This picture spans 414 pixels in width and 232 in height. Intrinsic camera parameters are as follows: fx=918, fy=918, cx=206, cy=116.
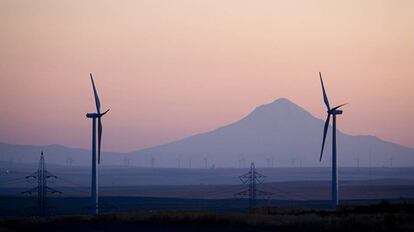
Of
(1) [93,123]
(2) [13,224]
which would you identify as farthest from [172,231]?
(1) [93,123]

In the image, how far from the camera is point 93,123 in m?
87.9

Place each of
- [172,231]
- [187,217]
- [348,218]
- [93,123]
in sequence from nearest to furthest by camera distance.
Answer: [172,231], [348,218], [187,217], [93,123]

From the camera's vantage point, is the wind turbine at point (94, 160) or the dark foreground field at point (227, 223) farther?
the wind turbine at point (94, 160)

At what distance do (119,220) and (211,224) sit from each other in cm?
890

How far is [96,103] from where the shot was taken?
88.7m

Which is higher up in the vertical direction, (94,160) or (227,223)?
(94,160)

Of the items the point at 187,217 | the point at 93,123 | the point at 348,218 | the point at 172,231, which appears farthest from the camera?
the point at 93,123

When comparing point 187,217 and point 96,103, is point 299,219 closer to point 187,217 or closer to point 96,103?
point 187,217

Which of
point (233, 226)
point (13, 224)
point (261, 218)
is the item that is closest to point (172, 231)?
point (233, 226)

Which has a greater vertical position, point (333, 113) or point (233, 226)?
point (333, 113)

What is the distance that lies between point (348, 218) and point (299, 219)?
3.13 m

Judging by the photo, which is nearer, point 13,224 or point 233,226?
point 233,226

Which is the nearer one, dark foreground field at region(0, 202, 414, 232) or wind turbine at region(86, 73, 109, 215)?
dark foreground field at region(0, 202, 414, 232)

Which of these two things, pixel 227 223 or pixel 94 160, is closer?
pixel 227 223
